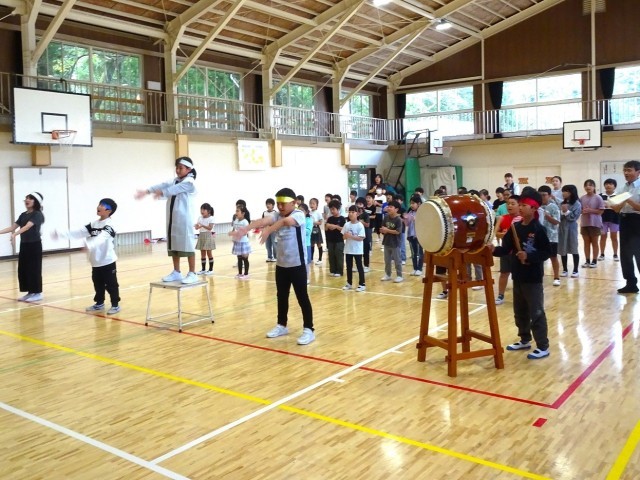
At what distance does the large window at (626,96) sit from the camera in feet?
69.6

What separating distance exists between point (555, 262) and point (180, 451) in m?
7.40

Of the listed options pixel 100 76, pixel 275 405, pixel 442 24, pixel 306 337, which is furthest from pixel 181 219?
pixel 442 24

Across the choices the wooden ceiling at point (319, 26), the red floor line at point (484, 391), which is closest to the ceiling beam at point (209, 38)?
the wooden ceiling at point (319, 26)

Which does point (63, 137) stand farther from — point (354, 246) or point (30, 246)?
point (354, 246)

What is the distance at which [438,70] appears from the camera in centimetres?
2580

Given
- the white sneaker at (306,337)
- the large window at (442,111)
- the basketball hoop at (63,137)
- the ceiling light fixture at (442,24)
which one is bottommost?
the white sneaker at (306,337)

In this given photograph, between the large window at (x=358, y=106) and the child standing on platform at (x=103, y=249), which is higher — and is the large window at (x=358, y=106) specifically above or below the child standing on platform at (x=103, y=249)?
above

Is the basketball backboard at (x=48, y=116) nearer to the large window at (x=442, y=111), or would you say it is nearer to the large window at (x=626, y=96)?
the large window at (x=442, y=111)

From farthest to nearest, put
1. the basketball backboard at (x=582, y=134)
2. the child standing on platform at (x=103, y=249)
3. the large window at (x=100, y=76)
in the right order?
the basketball backboard at (x=582, y=134) → the large window at (x=100, y=76) → the child standing on platform at (x=103, y=249)

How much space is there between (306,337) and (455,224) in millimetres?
2211

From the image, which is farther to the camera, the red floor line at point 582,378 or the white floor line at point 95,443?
the red floor line at point 582,378

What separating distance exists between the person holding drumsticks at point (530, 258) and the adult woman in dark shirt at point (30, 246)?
6676 millimetres

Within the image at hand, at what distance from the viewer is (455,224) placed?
5.11 metres

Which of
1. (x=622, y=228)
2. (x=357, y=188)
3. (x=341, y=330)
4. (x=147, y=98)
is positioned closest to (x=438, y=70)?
(x=357, y=188)
